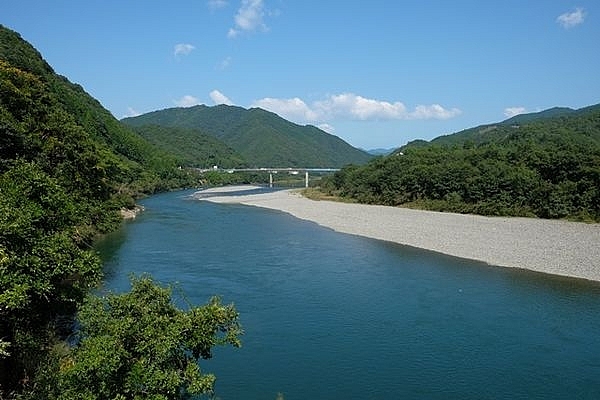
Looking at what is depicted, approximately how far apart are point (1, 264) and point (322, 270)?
51.6ft

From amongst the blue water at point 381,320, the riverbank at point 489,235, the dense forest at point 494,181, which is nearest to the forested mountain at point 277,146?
the dense forest at point 494,181

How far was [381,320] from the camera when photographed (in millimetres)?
15445

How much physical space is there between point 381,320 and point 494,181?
28936 millimetres

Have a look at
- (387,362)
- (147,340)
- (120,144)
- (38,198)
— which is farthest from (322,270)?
(120,144)

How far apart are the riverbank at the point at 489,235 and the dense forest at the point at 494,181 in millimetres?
2337

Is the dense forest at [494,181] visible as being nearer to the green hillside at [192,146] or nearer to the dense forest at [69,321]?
the dense forest at [69,321]

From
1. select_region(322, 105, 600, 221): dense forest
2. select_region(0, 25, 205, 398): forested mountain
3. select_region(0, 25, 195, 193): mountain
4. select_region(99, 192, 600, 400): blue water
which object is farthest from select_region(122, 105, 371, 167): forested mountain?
select_region(0, 25, 205, 398): forested mountain

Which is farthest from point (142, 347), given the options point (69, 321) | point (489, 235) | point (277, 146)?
point (277, 146)

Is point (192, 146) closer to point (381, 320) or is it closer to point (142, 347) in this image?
point (381, 320)

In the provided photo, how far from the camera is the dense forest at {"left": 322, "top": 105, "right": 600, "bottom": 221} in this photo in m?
35.5

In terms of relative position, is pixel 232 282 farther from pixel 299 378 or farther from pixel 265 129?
pixel 265 129

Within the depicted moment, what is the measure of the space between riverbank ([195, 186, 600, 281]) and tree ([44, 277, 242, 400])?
57.9 feet

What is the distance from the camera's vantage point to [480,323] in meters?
15.3

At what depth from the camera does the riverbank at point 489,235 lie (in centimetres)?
2223
